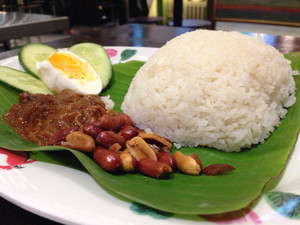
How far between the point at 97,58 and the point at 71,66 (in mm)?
459

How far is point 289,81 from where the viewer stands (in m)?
2.32

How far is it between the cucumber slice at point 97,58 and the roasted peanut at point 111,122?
37.2 inches

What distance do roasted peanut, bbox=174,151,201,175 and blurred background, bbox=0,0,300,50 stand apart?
16.4 ft

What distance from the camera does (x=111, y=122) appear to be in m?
1.87

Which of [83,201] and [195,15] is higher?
[83,201]

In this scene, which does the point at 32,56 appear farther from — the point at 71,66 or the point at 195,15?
the point at 195,15

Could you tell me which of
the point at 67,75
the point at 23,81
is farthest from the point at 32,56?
the point at 67,75

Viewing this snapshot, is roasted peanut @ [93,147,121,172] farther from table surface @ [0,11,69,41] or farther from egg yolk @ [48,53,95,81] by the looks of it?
table surface @ [0,11,69,41]

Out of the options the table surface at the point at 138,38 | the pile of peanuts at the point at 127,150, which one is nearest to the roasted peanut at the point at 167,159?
the pile of peanuts at the point at 127,150

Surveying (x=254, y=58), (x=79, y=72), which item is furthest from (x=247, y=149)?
(x=79, y=72)

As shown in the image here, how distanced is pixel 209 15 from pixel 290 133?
833 centimetres

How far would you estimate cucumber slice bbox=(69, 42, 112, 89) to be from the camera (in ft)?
9.45

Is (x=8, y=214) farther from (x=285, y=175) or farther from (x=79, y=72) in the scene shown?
(x=79, y=72)

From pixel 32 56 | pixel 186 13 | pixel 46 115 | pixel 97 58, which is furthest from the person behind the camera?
pixel 186 13
